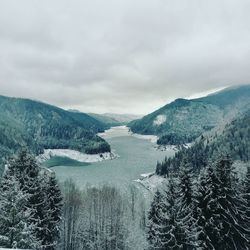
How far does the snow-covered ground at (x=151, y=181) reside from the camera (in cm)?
14738

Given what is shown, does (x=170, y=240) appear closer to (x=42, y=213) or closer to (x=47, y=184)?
(x=42, y=213)

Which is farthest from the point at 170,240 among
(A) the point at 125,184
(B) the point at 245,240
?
(A) the point at 125,184

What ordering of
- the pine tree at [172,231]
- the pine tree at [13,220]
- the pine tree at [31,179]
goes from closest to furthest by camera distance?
1. the pine tree at [13,220]
2. the pine tree at [172,231]
3. the pine tree at [31,179]

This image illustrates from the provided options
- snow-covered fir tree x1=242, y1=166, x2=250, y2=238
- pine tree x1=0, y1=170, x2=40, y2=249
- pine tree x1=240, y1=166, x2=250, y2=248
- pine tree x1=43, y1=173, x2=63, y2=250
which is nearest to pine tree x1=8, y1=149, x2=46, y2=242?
pine tree x1=43, y1=173, x2=63, y2=250

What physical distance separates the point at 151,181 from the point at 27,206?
124 meters

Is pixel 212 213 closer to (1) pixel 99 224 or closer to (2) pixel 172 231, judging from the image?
(2) pixel 172 231

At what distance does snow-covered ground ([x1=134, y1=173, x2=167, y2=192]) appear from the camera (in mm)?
147375

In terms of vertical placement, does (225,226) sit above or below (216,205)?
below

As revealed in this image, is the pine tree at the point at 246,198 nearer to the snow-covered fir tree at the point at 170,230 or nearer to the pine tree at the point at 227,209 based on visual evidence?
the pine tree at the point at 227,209

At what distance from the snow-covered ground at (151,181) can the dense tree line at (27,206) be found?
4009 inches

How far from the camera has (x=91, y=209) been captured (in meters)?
86.0

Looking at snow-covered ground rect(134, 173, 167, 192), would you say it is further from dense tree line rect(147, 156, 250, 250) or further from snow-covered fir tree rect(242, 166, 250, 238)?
dense tree line rect(147, 156, 250, 250)

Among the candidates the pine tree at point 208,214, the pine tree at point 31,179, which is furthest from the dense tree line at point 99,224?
the pine tree at point 208,214

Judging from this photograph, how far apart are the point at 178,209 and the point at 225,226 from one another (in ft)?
21.4
